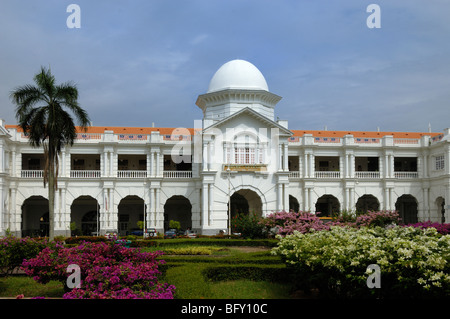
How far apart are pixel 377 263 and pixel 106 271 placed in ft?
21.9

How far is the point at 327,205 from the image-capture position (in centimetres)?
4984

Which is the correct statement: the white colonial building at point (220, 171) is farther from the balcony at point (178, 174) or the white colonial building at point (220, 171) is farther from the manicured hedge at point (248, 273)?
the manicured hedge at point (248, 273)

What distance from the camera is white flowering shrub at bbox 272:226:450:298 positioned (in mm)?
10555

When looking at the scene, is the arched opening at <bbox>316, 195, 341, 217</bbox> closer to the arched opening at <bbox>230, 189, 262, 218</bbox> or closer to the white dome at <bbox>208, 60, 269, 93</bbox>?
the arched opening at <bbox>230, 189, 262, 218</bbox>

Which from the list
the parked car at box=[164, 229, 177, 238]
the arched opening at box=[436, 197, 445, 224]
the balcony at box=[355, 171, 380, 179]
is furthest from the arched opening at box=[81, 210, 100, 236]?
the arched opening at box=[436, 197, 445, 224]

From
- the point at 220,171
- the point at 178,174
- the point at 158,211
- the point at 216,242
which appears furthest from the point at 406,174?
the point at 216,242

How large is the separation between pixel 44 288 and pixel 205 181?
2257 cm

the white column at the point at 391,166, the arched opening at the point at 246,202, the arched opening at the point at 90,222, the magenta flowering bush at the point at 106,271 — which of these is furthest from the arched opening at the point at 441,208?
the magenta flowering bush at the point at 106,271

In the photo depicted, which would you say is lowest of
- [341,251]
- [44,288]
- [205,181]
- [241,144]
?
[44,288]

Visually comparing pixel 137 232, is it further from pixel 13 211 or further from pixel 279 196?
pixel 279 196

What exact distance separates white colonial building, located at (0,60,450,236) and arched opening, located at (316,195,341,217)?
170mm
